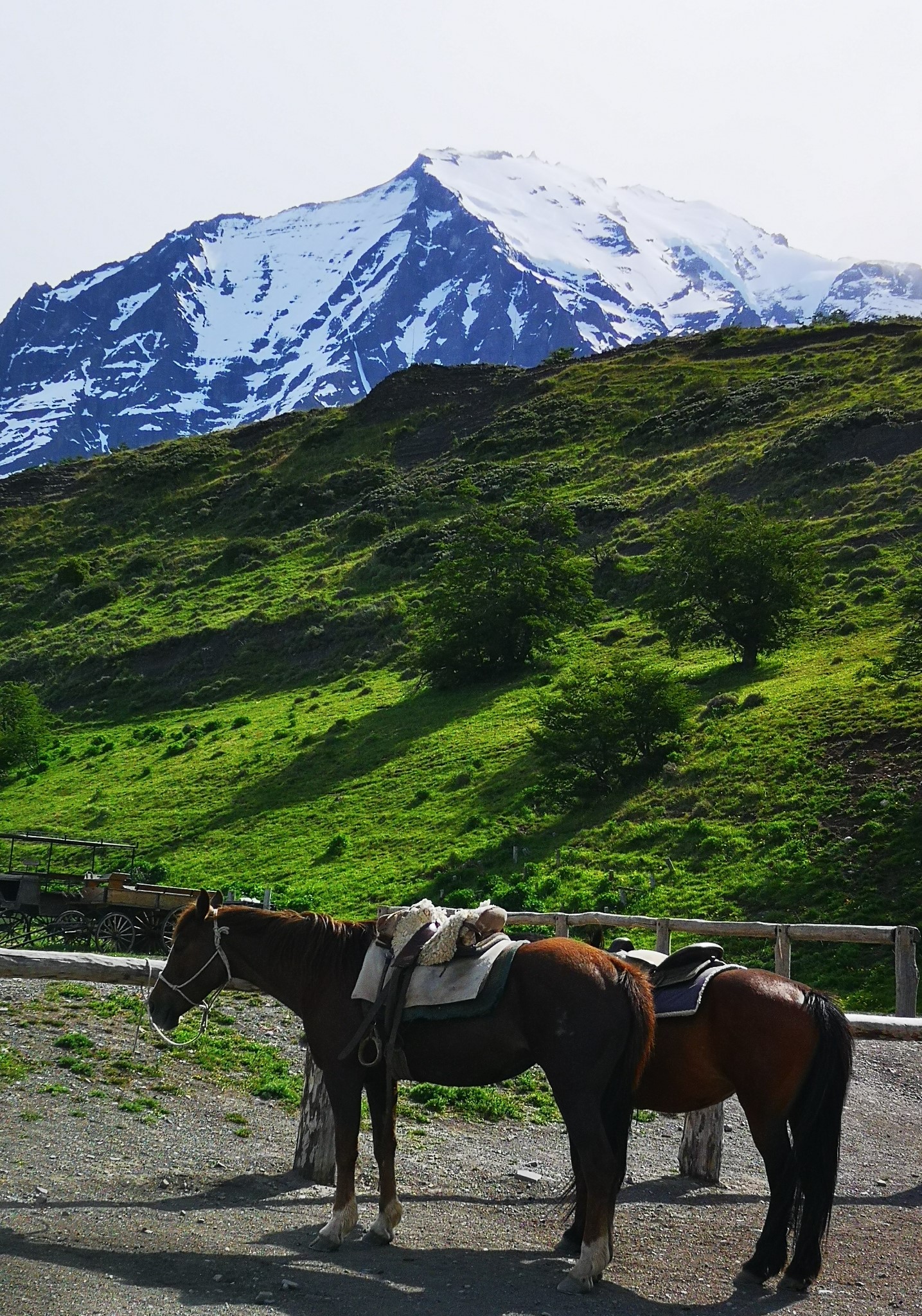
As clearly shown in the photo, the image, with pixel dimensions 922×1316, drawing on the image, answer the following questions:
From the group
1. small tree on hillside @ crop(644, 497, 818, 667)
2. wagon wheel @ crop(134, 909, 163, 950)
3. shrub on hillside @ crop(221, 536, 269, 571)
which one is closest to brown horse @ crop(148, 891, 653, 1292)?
wagon wheel @ crop(134, 909, 163, 950)

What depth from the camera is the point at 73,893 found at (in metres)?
23.5

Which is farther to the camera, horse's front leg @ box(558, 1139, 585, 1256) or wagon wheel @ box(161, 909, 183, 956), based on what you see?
wagon wheel @ box(161, 909, 183, 956)

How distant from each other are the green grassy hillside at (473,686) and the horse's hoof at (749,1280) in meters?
10.4

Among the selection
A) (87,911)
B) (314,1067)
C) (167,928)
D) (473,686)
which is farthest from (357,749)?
(314,1067)

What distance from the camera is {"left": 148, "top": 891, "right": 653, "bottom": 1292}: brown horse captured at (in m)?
6.51

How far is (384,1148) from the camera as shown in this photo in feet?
22.8

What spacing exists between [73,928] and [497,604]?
22.2 metres

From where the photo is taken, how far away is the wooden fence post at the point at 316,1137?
7965 mm

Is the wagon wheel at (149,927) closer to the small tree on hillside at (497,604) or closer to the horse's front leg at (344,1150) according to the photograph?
the horse's front leg at (344,1150)

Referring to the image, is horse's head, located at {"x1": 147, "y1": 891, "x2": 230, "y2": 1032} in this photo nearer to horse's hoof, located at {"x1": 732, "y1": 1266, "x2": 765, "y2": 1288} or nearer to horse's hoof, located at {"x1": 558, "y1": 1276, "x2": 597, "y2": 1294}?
horse's hoof, located at {"x1": 558, "y1": 1276, "x2": 597, "y2": 1294}

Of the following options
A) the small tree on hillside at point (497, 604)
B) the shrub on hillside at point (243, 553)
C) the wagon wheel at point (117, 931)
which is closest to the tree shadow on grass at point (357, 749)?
the small tree on hillside at point (497, 604)

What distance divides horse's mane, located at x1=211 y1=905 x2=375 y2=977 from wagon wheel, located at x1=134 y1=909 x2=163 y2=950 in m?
15.7

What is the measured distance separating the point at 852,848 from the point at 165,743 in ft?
93.4

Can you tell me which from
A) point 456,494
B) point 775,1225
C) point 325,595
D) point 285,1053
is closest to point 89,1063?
point 285,1053
